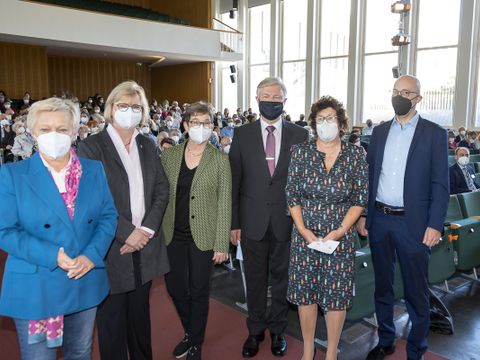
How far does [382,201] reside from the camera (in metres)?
2.63

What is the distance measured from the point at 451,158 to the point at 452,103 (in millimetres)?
7451

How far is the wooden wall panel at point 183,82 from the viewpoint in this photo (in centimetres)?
1958

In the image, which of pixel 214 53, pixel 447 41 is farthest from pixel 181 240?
pixel 214 53

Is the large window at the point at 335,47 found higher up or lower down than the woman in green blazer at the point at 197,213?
higher up

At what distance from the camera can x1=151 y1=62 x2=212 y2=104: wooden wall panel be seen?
19.6m

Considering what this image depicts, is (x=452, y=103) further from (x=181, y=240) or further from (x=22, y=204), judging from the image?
(x=22, y=204)

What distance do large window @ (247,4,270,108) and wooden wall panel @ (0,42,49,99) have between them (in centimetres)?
869

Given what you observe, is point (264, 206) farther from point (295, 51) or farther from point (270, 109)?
point (295, 51)

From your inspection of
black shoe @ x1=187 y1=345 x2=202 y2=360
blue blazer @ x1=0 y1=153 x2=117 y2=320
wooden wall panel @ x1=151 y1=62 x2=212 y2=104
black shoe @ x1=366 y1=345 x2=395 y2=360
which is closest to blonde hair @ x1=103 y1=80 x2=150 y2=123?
blue blazer @ x1=0 y1=153 x2=117 y2=320

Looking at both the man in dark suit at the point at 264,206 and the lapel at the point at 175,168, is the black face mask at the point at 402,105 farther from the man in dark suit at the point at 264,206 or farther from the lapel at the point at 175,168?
the lapel at the point at 175,168

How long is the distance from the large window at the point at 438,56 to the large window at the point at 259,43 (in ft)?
22.5

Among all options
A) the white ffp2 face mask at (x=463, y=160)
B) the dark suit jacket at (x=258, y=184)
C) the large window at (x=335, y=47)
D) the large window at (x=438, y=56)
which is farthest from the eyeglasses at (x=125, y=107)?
the large window at (x=335, y=47)

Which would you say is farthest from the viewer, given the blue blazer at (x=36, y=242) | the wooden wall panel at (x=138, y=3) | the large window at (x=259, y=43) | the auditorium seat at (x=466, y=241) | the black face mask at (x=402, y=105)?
the wooden wall panel at (x=138, y=3)

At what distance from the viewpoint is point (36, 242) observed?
162cm
